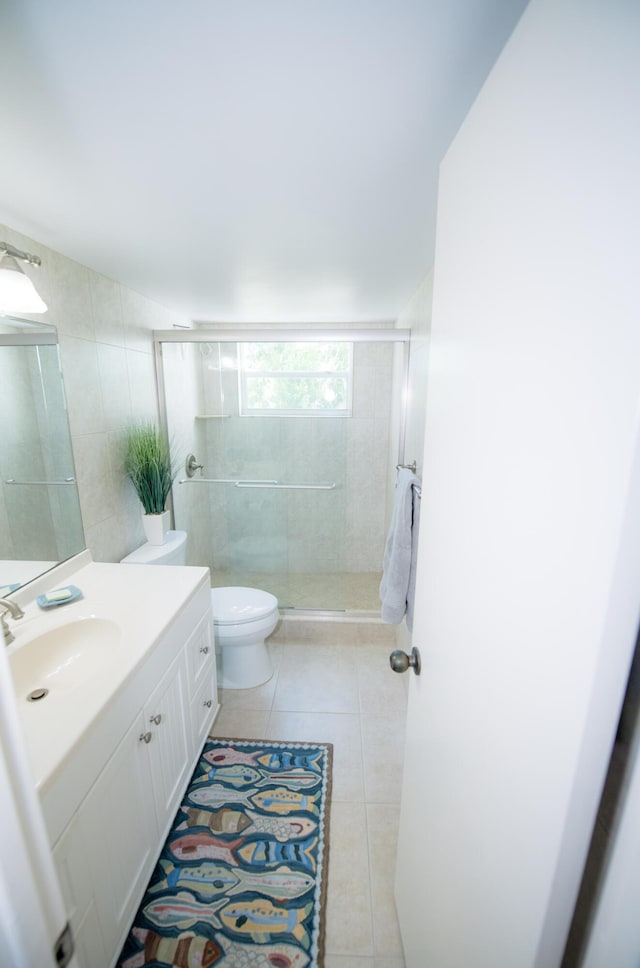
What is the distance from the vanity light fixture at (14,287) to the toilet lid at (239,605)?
4.66ft

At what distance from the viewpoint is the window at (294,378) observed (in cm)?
249

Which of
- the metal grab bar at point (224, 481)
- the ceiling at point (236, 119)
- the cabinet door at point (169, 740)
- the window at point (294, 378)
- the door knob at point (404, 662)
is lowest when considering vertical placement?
the cabinet door at point (169, 740)

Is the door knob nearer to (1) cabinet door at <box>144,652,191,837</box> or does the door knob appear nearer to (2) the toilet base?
(1) cabinet door at <box>144,652,191,837</box>

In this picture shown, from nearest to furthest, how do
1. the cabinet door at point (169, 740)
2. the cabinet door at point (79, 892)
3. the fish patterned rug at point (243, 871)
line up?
the cabinet door at point (79, 892)
the fish patterned rug at point (243, 871)
the cabinet door at point (169, 740)

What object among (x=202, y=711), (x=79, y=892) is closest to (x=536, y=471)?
(x=79, y=892)

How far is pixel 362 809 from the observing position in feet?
4.67

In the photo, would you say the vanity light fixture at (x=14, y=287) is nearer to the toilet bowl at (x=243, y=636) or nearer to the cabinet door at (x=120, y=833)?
the cabinet door at (x=120, y=833)

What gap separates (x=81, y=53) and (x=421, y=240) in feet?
3.62

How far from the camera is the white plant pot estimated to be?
1.98m

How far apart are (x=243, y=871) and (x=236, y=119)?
84.3 inches

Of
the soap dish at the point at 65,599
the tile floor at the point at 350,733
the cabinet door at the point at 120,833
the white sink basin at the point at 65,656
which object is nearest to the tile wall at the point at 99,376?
the soap dish at the point at 65,599

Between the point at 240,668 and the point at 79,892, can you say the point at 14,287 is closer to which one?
the point at 79,892

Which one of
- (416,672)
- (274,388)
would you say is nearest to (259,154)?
(416,672)

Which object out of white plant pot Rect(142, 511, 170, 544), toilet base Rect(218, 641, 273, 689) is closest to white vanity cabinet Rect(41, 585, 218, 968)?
toilet base Rect(218, 641, 273, 689)
